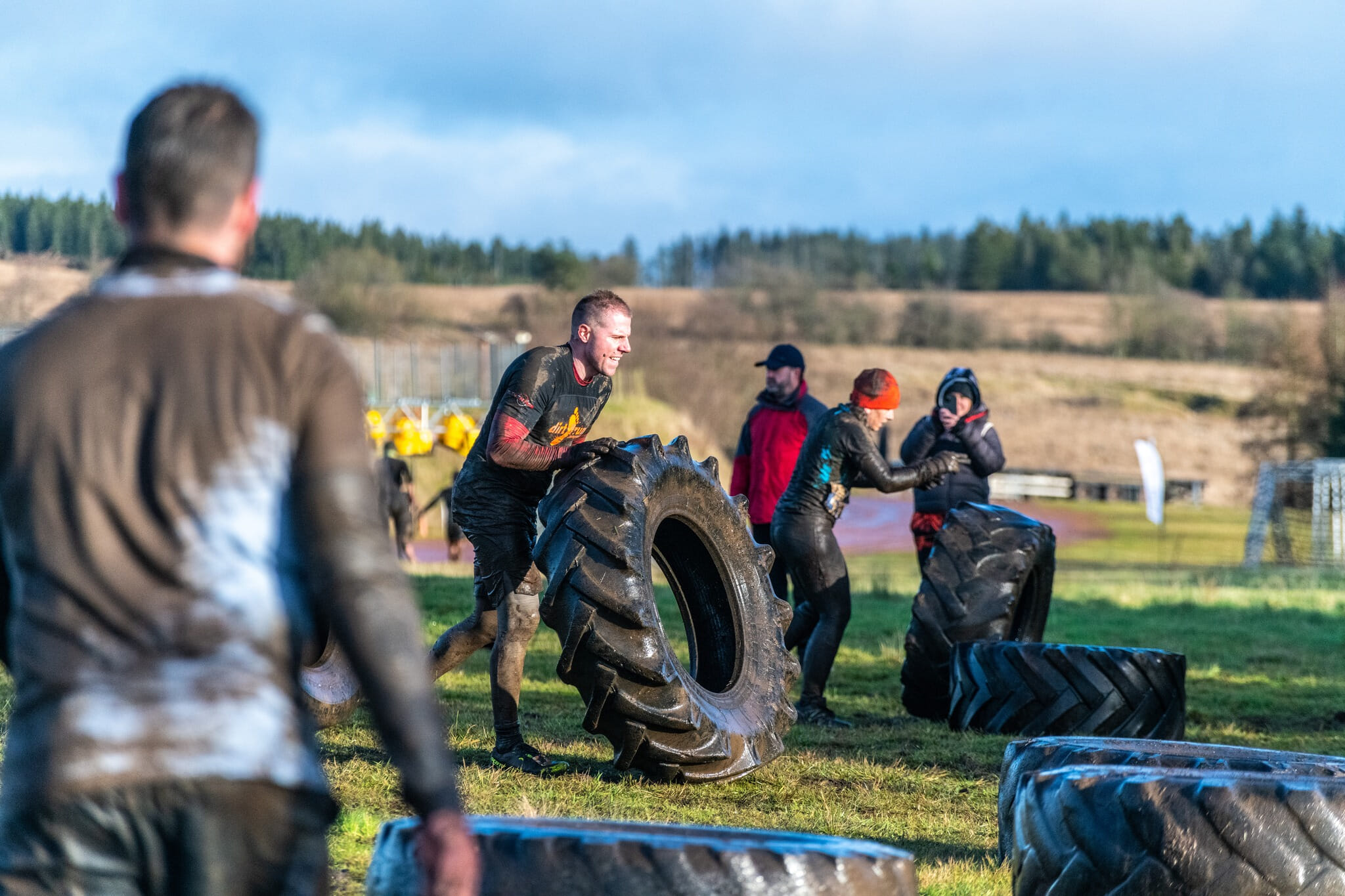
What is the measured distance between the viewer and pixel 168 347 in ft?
6.00

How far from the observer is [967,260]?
122m

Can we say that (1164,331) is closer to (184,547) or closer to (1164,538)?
(1164,538)

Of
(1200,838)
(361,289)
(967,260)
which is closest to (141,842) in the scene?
(1200,838)

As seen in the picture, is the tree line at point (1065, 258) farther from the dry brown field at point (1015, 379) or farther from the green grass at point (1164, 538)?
the green grass at point (1164, 538)

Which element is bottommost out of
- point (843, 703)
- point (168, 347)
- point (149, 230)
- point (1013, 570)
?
point (843, 703)

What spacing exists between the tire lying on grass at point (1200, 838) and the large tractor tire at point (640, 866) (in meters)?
1.02

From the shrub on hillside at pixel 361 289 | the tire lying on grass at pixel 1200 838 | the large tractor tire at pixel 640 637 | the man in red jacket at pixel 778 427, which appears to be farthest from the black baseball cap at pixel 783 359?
the shrub on hillside at pixel 361 289

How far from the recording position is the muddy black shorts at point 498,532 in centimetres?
594

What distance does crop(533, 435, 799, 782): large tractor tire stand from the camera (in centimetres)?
536

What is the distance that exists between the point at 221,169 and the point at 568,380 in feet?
13.5

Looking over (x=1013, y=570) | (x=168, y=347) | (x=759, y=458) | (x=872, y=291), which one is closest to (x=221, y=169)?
(x=168, y=347)

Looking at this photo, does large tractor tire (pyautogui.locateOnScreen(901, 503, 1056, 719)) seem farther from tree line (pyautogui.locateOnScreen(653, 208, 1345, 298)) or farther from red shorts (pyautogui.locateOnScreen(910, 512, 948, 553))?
tree line (pyautogui.locateOnScreen(653, 208, 1345, 298))

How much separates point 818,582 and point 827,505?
414 millimetres

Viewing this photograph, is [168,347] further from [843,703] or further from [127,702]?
[843,703]
